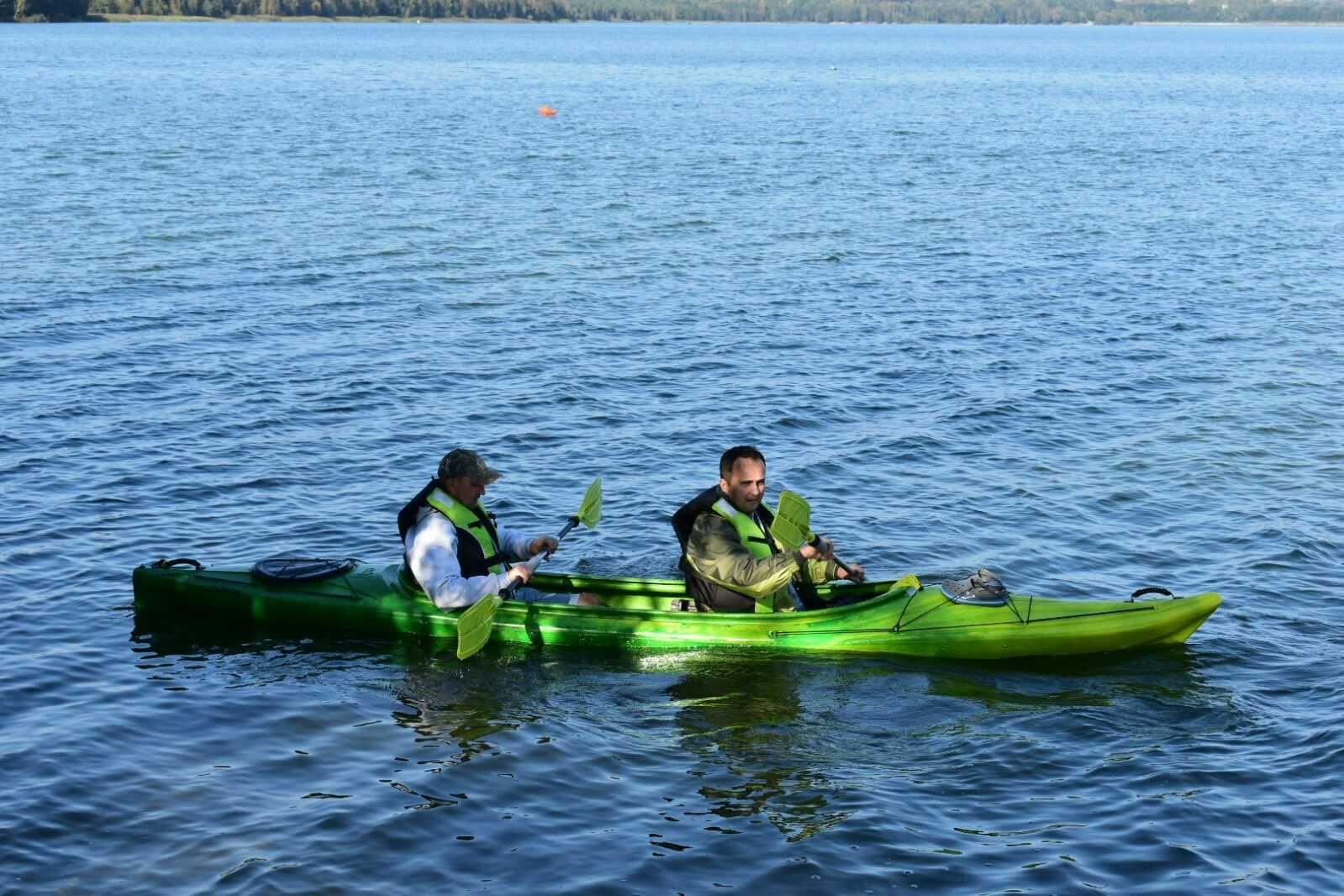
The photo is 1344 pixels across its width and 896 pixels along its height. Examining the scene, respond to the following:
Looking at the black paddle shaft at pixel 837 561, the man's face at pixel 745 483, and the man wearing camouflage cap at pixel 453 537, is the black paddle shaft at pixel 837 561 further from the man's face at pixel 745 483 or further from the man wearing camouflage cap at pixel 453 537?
the man wearing camouflage cap at pixel 453 537

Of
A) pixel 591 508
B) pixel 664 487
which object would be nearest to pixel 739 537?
pixel 591 508

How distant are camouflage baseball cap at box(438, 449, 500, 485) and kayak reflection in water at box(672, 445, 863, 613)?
142 centimetres

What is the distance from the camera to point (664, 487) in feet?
48.9

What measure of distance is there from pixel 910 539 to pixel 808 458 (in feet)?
7.95

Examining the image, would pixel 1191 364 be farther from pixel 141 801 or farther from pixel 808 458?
pixel 141 801

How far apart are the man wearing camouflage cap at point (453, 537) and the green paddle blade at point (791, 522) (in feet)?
5.91

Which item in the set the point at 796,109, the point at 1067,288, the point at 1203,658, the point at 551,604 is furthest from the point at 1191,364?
the point at 796,109

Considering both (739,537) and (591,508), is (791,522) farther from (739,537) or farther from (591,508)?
(591,508)

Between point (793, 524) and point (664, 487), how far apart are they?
14.4 ft

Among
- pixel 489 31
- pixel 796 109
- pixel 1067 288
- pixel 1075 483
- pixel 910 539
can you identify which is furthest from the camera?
pixel 489 31

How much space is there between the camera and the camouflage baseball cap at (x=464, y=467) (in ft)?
34.6

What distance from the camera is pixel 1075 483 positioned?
1504 cm

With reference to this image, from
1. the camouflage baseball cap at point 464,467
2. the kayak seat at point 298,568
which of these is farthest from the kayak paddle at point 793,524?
the kayak seat at point 298,568

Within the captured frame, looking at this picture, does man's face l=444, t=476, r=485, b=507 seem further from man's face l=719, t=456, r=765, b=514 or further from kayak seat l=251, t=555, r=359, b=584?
man's face l=719, t=456, r=765, b=514
